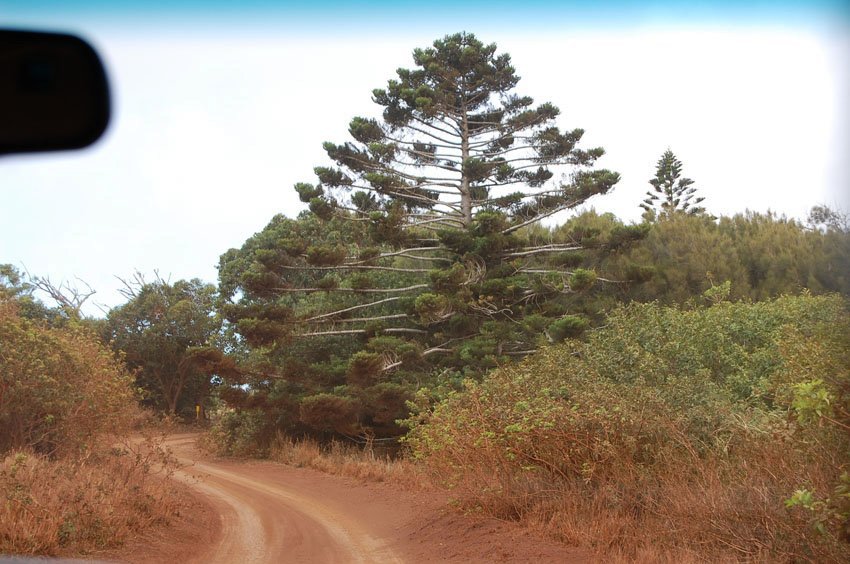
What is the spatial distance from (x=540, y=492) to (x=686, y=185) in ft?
141

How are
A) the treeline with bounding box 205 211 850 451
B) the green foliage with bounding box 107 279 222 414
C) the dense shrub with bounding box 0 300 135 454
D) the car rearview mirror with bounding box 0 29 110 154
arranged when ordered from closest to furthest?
the car rearview mirror with bounding box 0 29 110 154 → the dense shrub with bounding box 0 300 135 454 → the treeline with bounding box 205 211 850 451 → the green foliage with bounding box 107 279 222 414

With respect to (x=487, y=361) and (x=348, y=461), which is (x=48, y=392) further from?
(x=487, y=361)

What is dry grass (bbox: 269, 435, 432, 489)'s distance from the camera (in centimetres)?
1553

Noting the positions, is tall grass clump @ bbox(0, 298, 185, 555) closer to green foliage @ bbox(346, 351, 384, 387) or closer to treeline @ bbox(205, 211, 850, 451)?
green foliage @ bbox(346, 351, 384, 387)

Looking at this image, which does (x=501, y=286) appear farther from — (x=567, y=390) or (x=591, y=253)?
(x=567, y=390)

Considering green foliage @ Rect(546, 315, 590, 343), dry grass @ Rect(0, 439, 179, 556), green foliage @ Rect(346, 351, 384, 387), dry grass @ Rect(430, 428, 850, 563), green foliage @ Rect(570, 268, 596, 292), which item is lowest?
dry grass @ Rect(0, 439, 179, 556)

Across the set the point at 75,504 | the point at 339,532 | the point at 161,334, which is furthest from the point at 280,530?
the point at 161,334

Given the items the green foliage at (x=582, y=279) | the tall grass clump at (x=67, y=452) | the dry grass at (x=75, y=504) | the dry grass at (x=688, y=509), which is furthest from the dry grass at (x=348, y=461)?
the green foliage at (x=582, y=279)

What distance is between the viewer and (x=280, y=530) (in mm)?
11156

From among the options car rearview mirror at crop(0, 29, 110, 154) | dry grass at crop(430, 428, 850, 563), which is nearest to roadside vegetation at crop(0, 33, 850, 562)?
dry grass at crop(430, 428, 850, 563)

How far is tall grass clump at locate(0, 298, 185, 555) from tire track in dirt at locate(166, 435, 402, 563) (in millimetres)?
1184

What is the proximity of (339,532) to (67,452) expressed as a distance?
5.40 metres

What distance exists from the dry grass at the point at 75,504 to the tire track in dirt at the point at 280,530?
3.49ft

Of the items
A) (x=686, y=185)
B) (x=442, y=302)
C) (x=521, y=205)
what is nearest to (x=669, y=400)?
(x=442, y=302)
